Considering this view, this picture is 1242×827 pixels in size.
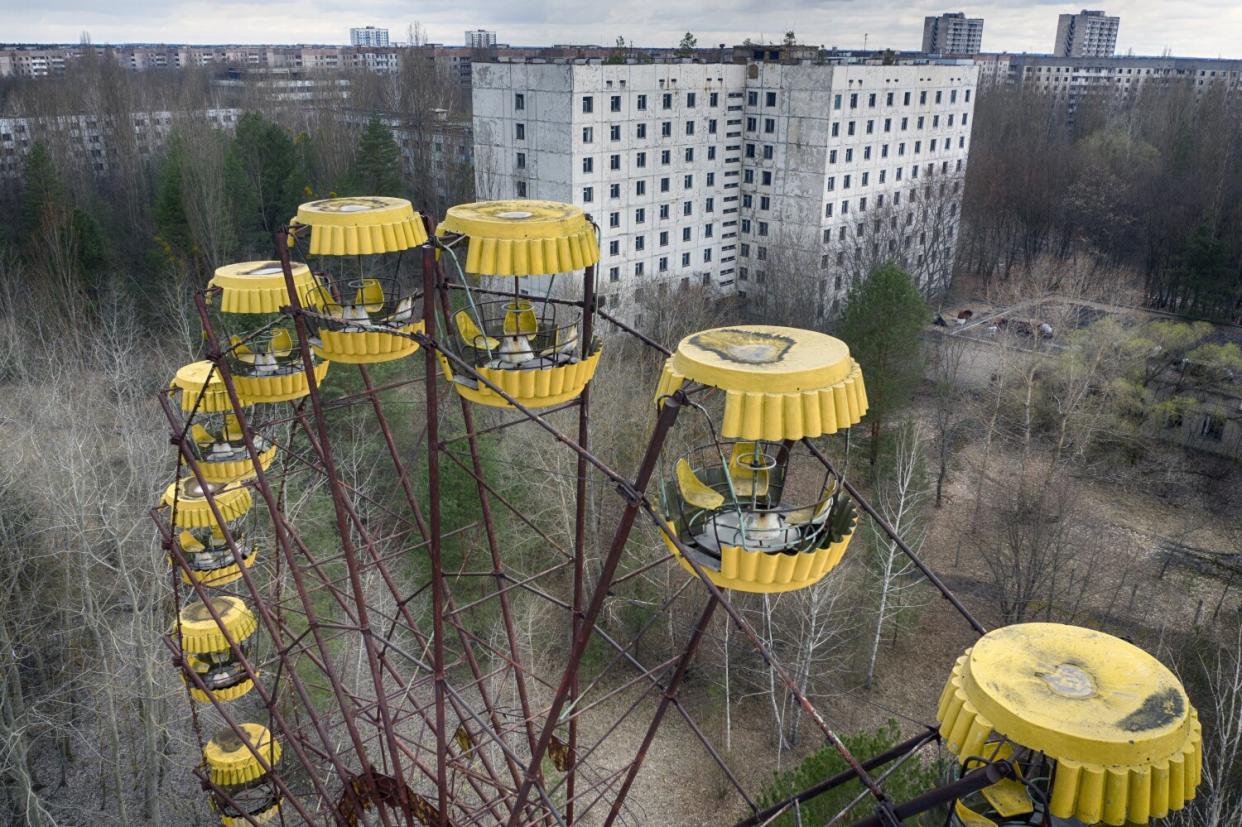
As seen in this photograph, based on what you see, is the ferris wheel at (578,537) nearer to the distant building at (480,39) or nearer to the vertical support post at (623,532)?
the vertical support post at (623,532)

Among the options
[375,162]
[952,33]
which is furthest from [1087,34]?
[375,162]

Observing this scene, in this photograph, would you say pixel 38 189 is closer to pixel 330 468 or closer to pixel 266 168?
pixel 266 168

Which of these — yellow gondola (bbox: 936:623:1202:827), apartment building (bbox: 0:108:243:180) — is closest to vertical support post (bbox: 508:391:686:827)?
yellow gondola (bbox: 936:623:1202:827)

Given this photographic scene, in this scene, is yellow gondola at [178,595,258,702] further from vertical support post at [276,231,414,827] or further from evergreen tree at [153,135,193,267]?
evergreen tree at [153,135,193,267]

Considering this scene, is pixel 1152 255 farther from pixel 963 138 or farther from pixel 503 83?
pixel 503 83

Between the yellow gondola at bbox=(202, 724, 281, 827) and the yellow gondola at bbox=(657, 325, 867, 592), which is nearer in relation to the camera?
the yellow gondola at bbox=(657, 325, 867, 592)

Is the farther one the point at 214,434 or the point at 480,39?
the point at 480,39
